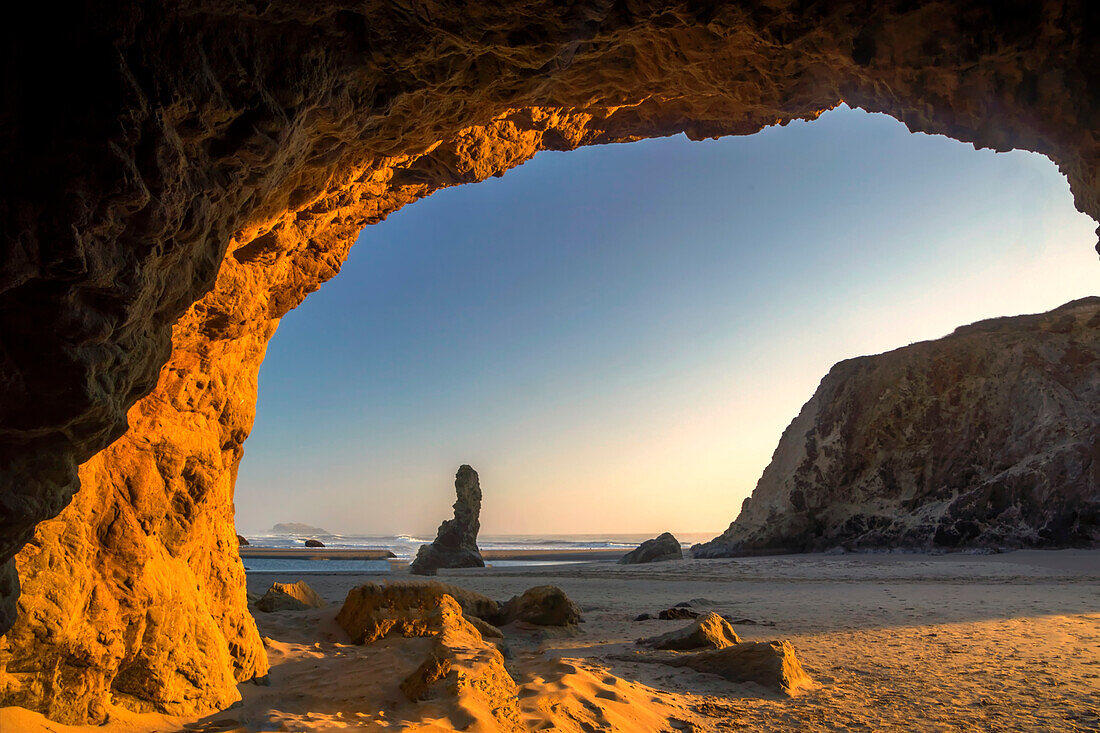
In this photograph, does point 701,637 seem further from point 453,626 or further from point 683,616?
point 453,626

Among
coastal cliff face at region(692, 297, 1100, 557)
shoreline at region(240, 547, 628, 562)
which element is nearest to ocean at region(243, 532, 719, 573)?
shoreline at region(240, 547, 628, 562)

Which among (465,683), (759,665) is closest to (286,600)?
(465,683)

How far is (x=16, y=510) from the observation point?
2.12 meters

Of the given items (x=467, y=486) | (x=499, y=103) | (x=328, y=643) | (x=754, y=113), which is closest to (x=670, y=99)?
(x=754, y=113)

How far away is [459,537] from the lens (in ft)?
89.2

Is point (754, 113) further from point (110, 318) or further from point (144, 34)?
point (110, 318)

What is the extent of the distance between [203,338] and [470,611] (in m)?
5.22

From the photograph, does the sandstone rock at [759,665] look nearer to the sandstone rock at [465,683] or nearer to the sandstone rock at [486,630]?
the sandstone rock at [465,683]

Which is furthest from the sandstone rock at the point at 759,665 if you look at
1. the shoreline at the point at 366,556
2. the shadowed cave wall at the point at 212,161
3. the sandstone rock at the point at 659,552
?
the shoreline at the point at 366,556

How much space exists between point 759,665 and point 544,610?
3.46 m

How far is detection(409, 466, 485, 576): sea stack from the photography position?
25.4m

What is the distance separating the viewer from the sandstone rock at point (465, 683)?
3691mm

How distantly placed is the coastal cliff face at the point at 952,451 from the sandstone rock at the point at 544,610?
53.2 ft

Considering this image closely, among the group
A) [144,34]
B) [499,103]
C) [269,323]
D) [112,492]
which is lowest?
[112,492]
